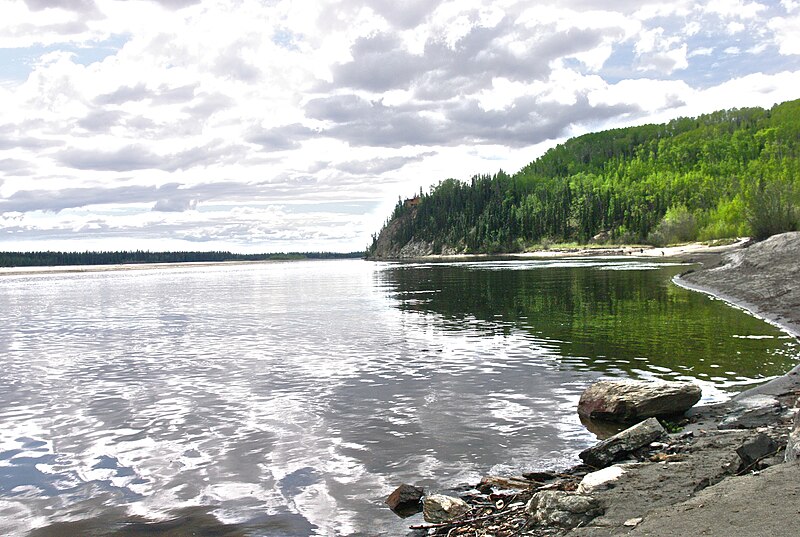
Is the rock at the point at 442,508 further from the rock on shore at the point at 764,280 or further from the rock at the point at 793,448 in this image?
the rock on shore at the point at 764,280

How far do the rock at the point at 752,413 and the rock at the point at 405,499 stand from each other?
27.9ft

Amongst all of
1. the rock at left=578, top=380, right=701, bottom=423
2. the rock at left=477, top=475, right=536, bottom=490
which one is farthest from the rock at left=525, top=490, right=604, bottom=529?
the rock at left=578, top=380, right=701, bottom=423

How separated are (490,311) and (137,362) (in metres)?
26.9

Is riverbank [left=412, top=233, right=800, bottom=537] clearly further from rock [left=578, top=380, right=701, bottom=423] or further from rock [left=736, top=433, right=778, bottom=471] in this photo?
rock [left=578, top=380, right=701, bottom=423]

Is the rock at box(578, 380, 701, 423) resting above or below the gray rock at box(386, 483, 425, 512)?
above

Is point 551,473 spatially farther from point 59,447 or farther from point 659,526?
point 59,447

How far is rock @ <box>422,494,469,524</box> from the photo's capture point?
11.8 metres

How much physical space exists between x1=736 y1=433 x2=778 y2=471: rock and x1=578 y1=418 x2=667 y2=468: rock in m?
2.78

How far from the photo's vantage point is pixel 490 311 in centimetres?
4900

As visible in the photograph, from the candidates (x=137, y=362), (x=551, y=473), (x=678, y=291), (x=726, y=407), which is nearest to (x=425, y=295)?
(x=678, y=291)

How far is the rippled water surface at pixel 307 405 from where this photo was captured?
13.5 meters

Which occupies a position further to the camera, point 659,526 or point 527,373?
point 527,373

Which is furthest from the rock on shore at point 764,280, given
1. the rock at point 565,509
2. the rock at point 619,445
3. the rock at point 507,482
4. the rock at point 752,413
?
the rock at point 565,509

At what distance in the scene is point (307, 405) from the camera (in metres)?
21.5
